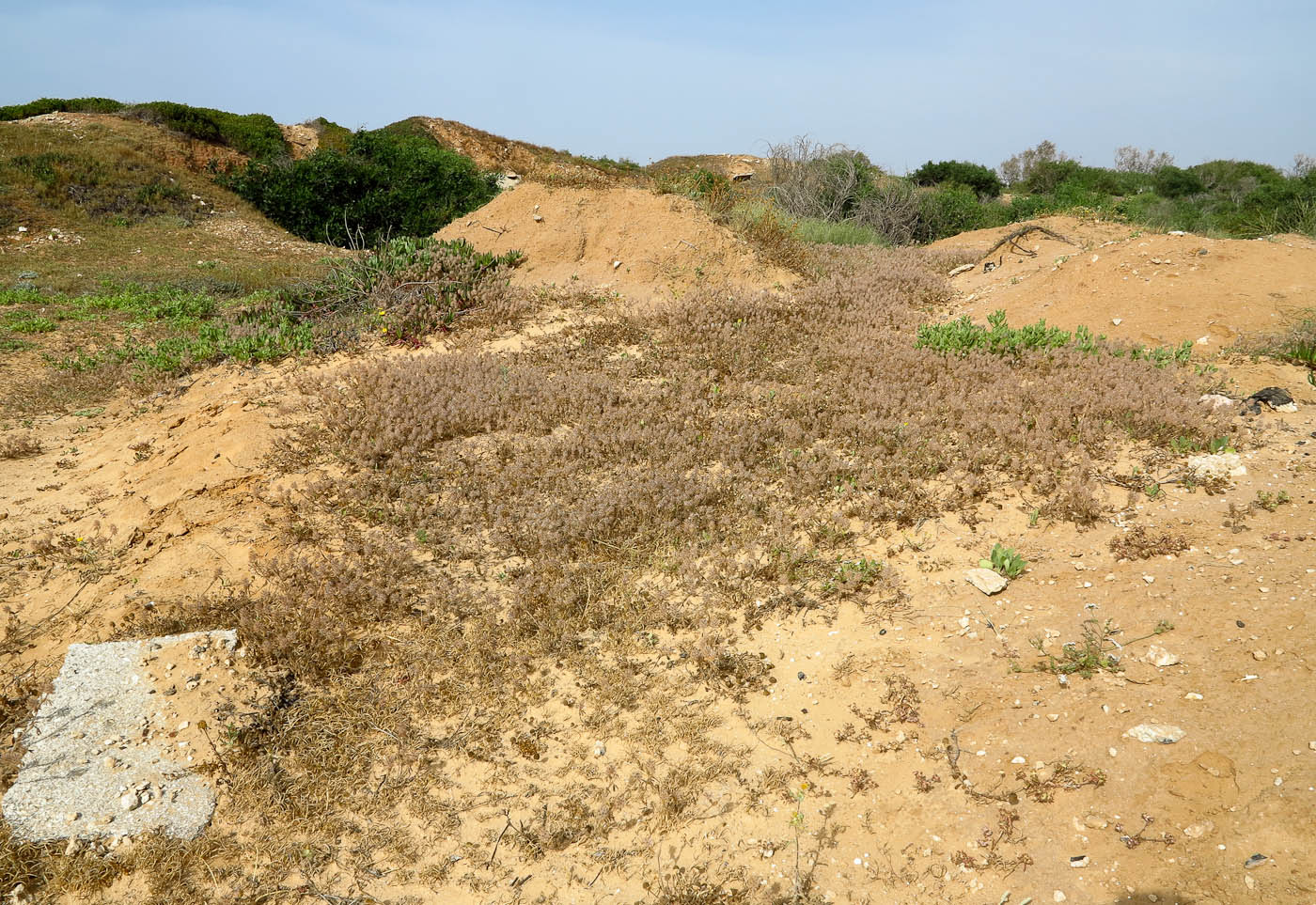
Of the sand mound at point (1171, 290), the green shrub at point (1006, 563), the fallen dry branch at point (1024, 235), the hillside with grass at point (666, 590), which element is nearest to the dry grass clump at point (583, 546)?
the hillside with grass at point (666, 590)

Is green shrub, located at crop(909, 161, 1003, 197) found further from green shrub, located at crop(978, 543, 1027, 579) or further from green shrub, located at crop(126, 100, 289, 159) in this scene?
green shrub, located at crop(978, 543, 1027, 579)

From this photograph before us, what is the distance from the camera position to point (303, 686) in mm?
4211

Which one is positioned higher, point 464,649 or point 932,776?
point 464,649

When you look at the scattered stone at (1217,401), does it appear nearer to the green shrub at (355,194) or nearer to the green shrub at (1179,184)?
the green shrub at (355,194)

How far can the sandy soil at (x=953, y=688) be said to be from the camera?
3.18 m

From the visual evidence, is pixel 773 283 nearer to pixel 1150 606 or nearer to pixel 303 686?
pixel 1150 606

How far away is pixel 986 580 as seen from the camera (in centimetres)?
472

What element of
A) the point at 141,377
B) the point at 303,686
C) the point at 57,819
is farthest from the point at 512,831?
the point at 141,377

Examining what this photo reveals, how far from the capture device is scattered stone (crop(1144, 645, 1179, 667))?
3.94 metres

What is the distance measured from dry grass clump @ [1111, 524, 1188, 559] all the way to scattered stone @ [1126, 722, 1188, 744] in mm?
1455

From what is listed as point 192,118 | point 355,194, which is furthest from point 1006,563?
point 192,118

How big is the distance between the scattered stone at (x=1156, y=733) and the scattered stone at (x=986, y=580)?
3.82 feet

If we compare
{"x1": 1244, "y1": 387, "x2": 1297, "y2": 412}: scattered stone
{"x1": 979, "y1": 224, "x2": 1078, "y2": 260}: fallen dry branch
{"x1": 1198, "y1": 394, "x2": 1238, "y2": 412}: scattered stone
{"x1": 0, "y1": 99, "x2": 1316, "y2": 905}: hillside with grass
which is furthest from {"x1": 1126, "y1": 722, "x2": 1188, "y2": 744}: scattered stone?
{"x1": 979, "y1": 224, "x2": 1078, "y2": 260}: fallen dry branch

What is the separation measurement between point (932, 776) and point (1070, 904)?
74 centimetres
